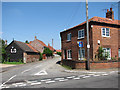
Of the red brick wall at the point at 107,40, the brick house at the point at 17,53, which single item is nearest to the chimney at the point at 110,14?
Result: the red brick wall at the point at 107,40

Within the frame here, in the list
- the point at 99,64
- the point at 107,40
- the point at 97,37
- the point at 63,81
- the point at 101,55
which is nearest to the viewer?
the point at 63,81

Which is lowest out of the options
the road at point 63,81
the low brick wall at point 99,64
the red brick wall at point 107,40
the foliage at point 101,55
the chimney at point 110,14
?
the road at point 63,81

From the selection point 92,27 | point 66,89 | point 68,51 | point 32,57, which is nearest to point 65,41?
point 68,51

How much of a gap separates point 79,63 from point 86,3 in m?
7.10

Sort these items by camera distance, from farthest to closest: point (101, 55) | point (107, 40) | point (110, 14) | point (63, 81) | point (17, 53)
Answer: point (17, 53)
point (110, 14)
point (107, 40)
point (101, 55)
point (63, 81)

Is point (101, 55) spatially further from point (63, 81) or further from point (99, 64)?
point (63, 81)

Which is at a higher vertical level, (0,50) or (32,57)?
(0,50)

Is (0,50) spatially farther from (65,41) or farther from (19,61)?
(65,41)

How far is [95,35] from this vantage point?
52.9 feet

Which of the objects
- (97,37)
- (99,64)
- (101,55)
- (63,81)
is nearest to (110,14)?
(97,37)

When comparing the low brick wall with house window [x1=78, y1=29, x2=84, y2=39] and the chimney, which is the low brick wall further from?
the chimney

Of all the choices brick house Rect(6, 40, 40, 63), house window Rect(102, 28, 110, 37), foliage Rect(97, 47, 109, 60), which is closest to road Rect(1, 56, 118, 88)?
foliage Rect(97, 47, 109, 60)

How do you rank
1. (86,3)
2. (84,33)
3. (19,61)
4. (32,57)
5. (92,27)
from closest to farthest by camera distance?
(86,3), (92,27), (84,33), (19,61), (32,57)

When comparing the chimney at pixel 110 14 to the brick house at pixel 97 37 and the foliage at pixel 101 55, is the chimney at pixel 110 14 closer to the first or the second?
the brick house at pixel 97 37
